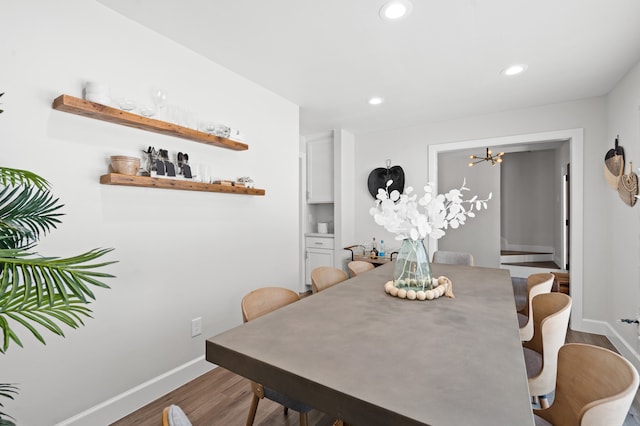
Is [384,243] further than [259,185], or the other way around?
[384,243]

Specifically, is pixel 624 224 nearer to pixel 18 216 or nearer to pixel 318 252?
pixel 318 252

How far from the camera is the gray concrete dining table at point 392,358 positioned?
708 millimetres

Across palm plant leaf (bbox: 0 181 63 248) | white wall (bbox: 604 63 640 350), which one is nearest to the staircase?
white wall (bbox: 604 63 640 350)

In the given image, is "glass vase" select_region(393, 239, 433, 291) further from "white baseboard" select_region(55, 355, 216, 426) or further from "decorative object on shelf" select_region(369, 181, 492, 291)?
"white baseboard" select_region(55, 355, 216, 426)

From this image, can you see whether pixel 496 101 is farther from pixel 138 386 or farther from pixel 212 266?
pixel 138 386

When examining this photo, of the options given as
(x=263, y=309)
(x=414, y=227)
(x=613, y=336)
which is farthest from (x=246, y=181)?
(x=613, y=336)

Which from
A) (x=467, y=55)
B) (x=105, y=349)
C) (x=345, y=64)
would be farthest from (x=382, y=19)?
(x=105, y=349)

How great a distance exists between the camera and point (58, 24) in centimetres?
166

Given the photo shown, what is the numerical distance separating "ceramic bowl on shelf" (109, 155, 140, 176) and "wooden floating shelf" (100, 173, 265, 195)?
45mm

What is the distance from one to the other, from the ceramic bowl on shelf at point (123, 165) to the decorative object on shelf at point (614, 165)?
384 centimetres

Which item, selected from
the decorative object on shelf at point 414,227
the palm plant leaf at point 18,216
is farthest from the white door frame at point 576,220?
the palm plant leaf at point 18,216

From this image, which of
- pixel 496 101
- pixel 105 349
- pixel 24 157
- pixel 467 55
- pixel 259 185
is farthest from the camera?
pixel 496 101

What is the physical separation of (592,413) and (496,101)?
3.33m

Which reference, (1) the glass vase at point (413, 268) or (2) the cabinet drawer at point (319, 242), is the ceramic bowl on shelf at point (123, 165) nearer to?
(1) the glass vase at point (413, 268)
